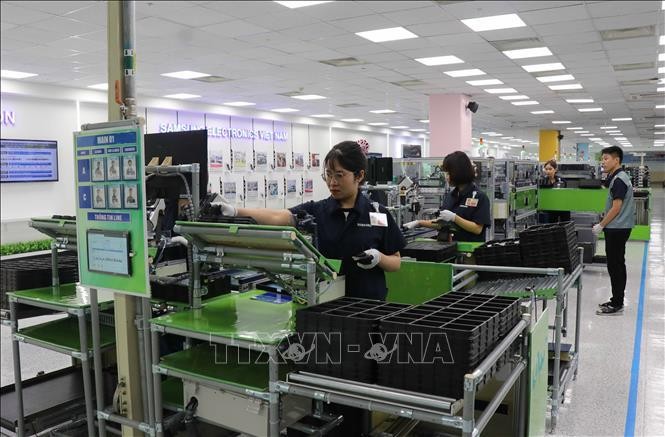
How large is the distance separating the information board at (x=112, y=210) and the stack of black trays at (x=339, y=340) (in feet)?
2.19

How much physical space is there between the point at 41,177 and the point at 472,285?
30.8ft

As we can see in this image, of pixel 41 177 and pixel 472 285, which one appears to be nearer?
pixel 472 285

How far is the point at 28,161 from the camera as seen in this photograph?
10016 mm

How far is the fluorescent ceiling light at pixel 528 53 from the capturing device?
7.85 meters

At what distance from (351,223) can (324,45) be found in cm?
529

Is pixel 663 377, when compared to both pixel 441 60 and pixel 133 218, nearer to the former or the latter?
pixel 133 218

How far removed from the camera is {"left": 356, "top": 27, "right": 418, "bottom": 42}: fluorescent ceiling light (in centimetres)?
666

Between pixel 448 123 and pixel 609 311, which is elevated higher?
pixel 448 123

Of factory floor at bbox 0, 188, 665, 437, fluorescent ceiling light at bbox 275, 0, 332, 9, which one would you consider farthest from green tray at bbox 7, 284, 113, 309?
fluorescent ceiling light at bbox 275, 0, 332, 9

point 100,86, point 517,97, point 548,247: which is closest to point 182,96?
point 100,86

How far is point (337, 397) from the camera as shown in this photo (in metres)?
1.77

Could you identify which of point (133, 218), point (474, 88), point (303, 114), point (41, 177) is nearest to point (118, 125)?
point (133, 218)

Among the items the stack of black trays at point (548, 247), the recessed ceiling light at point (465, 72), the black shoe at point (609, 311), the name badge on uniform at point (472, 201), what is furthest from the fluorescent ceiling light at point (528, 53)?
the stack of black trays at point (548, 247)

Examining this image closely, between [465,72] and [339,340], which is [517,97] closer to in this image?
[465,72]
